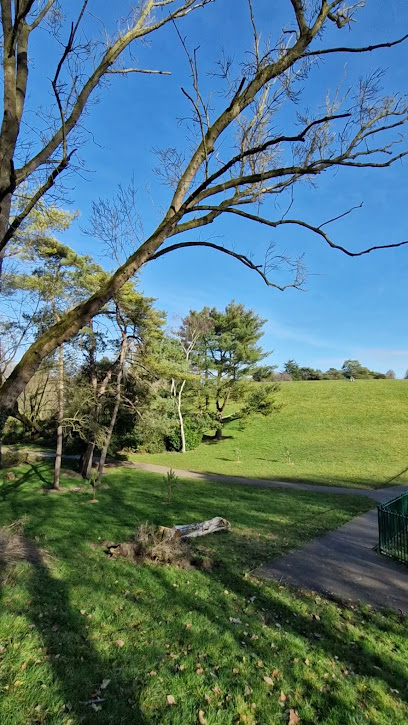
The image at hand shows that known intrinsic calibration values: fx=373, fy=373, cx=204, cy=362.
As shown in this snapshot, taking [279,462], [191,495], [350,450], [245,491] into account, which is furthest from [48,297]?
[350,450]

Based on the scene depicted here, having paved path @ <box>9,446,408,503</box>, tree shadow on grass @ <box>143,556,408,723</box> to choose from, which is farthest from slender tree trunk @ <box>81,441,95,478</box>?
tree shadow on grass @ <box>143,556,408,723</box>

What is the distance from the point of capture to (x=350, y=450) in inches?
1030

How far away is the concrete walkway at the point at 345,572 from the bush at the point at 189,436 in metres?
20.8

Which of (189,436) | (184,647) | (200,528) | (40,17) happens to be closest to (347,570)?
(200,528)

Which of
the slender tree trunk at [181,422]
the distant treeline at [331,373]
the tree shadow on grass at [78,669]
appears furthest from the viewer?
the distant treeline at [331,373]

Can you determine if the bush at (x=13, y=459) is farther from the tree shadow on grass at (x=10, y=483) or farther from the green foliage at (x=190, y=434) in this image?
the green foliage at (x=190, y=434)

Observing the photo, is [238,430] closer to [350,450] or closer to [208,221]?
[350,450]

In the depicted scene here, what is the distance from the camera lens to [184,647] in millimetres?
3885

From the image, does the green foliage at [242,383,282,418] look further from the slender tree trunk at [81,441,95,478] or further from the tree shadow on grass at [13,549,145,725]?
the tree shadow on grass at [13,549,145,725]

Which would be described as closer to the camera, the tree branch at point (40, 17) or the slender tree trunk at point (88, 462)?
the tree branch at point (40, 17)

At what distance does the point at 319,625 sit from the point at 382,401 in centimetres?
3611

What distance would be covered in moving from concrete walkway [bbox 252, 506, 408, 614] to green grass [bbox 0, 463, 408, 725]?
1.23ft

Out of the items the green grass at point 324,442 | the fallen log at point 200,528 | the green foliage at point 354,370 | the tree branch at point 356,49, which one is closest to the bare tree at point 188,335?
the green grass at point 324,442

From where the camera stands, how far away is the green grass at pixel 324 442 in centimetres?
2090
